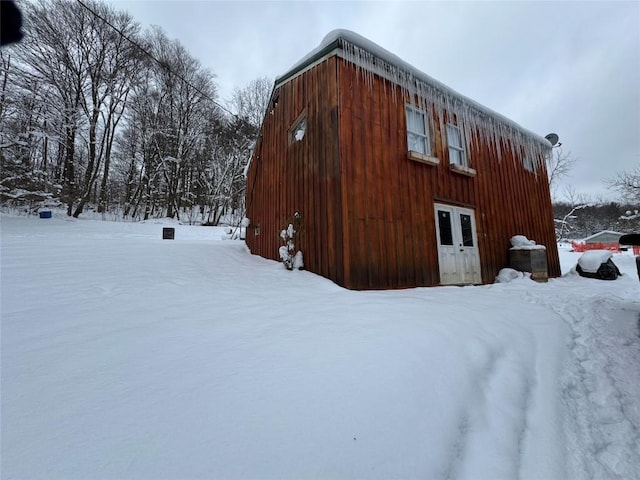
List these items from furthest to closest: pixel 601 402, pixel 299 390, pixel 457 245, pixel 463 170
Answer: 1. pixel 463 170
2. pixel 457 245
3. pixel 601 402
4. pixel 299 390

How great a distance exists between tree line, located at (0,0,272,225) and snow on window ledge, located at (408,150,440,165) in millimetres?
8232

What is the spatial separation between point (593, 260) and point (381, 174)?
6481mm

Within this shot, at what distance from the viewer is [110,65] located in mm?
12320

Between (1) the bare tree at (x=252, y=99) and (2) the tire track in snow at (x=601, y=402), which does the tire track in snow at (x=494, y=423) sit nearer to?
(2) the tire track in snow at (x=601, y=402)

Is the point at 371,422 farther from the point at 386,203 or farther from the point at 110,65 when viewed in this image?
the point at 110,65

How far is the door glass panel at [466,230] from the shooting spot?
5.16m

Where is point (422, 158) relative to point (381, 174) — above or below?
above

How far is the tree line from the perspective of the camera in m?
9.91

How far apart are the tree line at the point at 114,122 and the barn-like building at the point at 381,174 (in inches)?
263

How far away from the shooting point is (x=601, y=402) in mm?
1491

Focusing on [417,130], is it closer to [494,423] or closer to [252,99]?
[494,423]

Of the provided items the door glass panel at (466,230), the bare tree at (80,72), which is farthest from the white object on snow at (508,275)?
the bare tree at (80,72)

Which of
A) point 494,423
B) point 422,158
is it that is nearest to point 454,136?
point 422,158

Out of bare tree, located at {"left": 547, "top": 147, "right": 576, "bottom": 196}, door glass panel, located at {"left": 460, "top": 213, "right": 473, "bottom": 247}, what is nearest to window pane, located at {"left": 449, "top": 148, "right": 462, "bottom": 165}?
door glass panel, located at {"left": 460, "top": 213, "right": 473, "bottom": 247}
